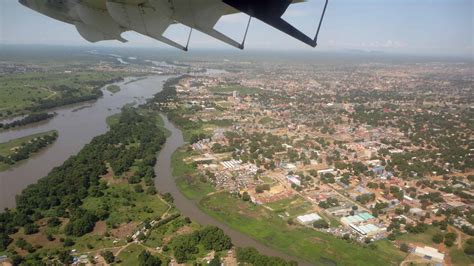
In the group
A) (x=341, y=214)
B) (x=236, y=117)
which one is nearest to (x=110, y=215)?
(x=341, y=214)

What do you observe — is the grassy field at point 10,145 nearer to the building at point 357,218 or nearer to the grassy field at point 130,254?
the grassy field at point 130,254

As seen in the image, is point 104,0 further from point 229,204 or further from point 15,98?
point 15,98

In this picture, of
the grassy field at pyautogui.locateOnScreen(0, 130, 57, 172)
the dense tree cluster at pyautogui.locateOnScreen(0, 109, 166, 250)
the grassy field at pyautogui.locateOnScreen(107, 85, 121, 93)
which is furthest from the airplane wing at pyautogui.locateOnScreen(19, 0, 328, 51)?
the grassy field at pyautogui.locateOnScreen(107, 85, 121, 93)

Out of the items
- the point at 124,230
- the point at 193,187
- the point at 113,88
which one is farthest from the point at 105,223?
the point at 113,88

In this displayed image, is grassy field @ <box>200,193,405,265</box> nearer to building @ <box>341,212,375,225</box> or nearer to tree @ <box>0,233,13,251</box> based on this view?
building @ <box>341,212,375,225</box>

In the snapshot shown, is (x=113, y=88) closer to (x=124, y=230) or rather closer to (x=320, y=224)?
(x=124, y=230)
